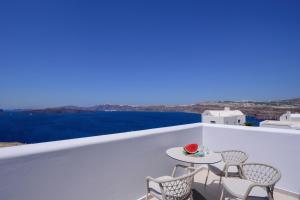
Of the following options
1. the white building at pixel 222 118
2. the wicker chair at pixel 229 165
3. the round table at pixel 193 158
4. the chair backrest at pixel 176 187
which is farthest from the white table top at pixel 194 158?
the white building at pixel 222 118

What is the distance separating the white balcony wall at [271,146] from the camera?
303 centimetres

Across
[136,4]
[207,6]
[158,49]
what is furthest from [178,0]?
[158,49]

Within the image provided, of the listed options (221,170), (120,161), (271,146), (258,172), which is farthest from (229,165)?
(120,161)

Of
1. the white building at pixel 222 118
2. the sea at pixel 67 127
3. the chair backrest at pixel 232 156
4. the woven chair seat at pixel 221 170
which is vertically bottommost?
the sea at pixel 67 127

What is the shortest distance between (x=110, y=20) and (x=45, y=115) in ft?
299

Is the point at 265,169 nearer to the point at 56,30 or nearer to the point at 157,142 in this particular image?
the point at 157,142

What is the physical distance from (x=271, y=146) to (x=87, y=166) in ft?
9.93

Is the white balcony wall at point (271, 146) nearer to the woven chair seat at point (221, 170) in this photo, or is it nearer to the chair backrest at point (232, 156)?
the chair backrest at point (232, 156)

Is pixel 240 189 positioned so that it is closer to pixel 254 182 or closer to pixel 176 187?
pixel 254 182

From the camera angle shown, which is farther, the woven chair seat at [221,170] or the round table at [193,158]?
the woven chair seat at [221,170]

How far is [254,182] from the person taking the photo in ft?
7.41

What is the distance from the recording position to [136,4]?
1334cm

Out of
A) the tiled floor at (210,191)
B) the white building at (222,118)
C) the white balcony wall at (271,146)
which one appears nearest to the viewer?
the tiled floor at (210,191)

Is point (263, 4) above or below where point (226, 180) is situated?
above
